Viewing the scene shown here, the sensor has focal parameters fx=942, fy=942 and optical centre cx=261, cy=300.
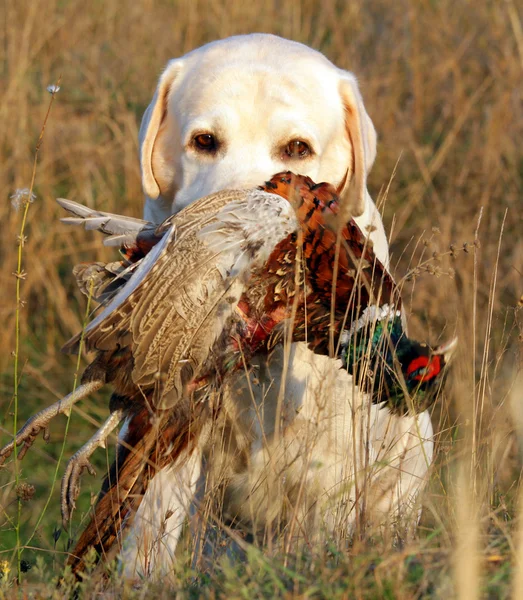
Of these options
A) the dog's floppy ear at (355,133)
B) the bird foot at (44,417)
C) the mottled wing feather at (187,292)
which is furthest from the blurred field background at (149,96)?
the mottled wing feather at (187,292)

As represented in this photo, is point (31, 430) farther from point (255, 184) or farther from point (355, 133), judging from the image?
point (355, 133)

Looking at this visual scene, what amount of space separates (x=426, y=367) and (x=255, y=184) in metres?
0.80

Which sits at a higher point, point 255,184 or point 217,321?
→ point 255,184

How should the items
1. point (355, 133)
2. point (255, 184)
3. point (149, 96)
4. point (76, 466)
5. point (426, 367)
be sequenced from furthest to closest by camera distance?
point (149, 96) < point (355, 133) < point (255, 184) < point (76, 466) < point (426, 367)

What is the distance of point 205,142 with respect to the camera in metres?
2.82

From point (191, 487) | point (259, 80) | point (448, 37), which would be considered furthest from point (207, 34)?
point (191, 487)

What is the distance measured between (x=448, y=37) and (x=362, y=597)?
4.41 m

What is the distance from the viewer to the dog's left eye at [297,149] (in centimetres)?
277

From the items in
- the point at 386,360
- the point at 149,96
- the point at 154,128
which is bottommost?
the point at 149,96

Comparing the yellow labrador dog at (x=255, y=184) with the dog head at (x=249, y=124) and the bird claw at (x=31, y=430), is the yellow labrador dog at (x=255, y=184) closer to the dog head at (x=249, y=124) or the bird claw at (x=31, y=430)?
the dog head at (x=249, y=124)

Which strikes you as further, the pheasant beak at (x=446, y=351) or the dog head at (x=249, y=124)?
the dog head at (x=249, y=124)

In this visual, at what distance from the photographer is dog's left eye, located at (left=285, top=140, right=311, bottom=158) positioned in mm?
2773

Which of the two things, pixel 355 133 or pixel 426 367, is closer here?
pixel 426 367

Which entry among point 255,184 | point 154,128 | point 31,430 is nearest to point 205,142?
point 154,128
